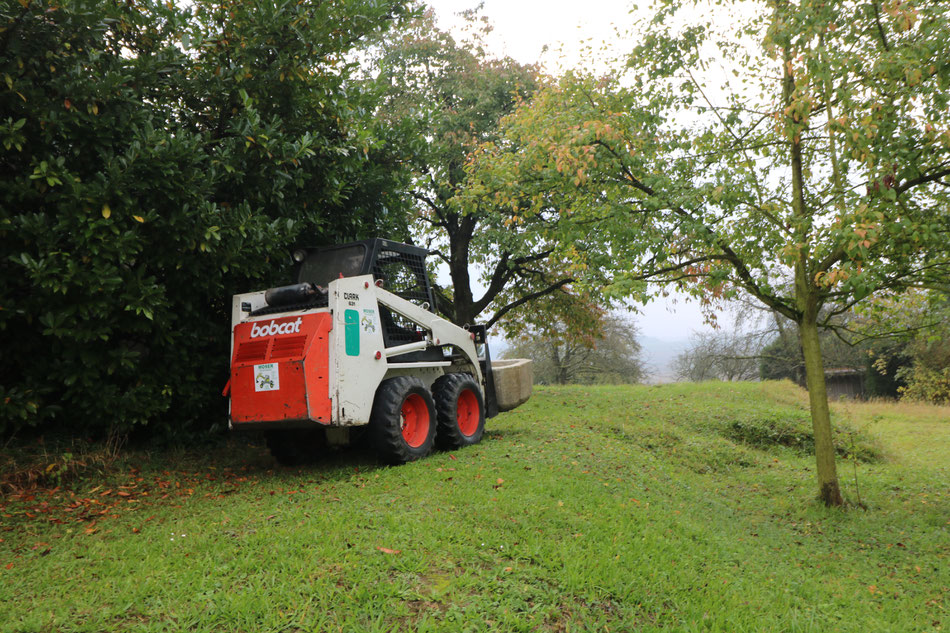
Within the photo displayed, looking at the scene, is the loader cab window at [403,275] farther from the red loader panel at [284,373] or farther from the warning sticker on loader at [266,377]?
the warning sticker on loader at [266,377]

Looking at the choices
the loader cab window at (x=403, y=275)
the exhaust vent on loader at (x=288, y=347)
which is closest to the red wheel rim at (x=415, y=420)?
the loader cab window at (x=403, y=275)

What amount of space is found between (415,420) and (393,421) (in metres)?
0.81

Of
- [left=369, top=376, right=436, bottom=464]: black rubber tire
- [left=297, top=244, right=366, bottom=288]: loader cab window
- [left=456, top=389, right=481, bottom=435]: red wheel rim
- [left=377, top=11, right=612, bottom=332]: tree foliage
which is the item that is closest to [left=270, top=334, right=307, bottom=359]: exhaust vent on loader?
[left=369, top=376, right=436, bottom=464]: black rubber tire

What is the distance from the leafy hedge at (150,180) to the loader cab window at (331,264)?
484 millimetres

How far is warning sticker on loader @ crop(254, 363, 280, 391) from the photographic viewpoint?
650 centimetres

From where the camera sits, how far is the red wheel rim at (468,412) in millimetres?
8867

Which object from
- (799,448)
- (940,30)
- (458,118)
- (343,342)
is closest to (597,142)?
(940,30)

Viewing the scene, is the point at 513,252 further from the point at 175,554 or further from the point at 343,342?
the point at 175,554

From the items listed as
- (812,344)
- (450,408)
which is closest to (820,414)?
(812,344)

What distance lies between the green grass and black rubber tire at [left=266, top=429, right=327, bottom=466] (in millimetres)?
207

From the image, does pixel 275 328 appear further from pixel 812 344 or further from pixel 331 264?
pixel 812 344

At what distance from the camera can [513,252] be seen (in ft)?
51.1

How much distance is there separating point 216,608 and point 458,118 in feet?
45.8

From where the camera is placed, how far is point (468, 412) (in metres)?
9.00
